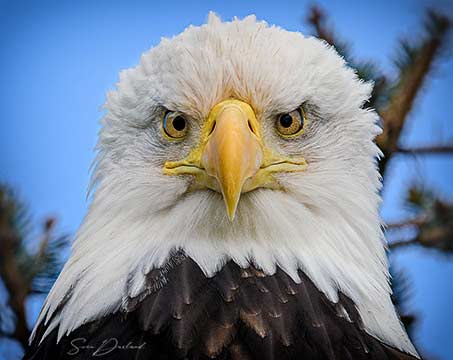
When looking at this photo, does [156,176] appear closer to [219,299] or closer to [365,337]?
[219,299]

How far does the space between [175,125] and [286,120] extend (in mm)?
413

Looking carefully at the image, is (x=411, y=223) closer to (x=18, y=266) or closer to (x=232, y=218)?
(x=232, y=218)

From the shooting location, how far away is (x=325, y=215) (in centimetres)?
384

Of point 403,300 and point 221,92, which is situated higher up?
point 221,92

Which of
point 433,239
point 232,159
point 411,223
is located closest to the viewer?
point 232,159

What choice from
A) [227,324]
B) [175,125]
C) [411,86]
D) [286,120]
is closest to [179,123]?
[175,125]

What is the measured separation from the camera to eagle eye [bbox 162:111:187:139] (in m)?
3.79

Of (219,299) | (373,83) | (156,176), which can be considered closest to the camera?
(219,299)

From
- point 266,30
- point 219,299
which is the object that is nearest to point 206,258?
point 219,299

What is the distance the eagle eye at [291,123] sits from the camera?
3.80 meters

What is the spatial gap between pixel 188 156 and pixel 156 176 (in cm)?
17

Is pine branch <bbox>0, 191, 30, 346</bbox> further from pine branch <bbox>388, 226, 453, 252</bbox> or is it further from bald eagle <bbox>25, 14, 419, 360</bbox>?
pine branch <bbox>388, 226, 453, 252</bbox>

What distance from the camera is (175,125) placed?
3.80m

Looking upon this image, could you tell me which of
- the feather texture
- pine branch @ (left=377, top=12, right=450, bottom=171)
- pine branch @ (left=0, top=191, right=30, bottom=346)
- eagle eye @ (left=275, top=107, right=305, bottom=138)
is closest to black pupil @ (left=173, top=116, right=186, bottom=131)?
eagle eye @ (left=275, top=107, right=305, bottom=138)
